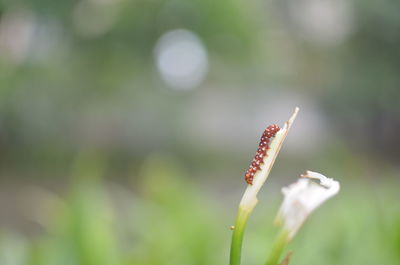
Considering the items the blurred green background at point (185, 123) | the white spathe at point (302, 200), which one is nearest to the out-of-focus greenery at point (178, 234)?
the blurred green background at point (185, 123)

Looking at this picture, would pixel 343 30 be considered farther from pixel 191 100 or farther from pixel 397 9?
pixel 191 100

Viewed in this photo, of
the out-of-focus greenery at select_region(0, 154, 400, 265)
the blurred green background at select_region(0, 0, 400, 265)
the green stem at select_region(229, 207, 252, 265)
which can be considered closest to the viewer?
the green stem at select_region(229, 207, 252, 265)

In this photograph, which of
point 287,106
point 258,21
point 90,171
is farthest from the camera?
point 287,106

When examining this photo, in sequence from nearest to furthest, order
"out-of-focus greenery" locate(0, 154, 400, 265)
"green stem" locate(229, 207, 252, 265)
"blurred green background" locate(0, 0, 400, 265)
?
"green stem" locate(229, 207, 252, 265) < "out-of-focus greenery" locate(0, 154, 400, 265) < "blurred green background" locate(0, 0, 400, 265)

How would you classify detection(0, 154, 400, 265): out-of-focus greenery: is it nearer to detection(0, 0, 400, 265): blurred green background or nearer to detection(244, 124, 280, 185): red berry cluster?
detection(0, 0, 400, 265): blurred green background

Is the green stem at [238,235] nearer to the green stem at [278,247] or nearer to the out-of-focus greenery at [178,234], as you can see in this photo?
the green stem at [278,247]

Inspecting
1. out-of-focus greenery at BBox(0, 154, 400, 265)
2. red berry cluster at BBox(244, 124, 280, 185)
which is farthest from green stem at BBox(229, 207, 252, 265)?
out-of-focus greenery at BBox(0, 154, 400, 265)

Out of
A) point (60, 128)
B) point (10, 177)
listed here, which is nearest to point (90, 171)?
point (10, 177)
